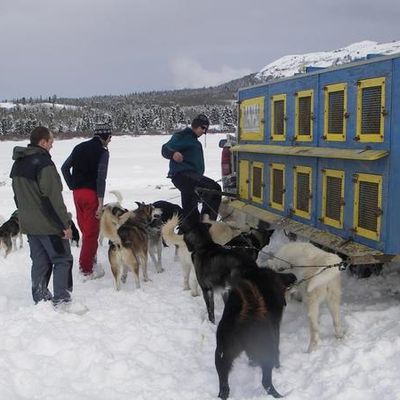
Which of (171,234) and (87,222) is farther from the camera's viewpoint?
(87,222)

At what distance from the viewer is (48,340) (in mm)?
4680

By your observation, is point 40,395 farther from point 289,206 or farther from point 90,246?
point 289,206

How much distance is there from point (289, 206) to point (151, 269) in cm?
247

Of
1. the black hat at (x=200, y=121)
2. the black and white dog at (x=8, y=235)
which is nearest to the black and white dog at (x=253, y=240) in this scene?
the black hat at (x=200, y=121)

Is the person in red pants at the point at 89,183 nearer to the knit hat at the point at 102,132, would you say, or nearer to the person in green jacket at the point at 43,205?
the knit hat at the point at 102,132

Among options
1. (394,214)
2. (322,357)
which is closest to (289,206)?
(394,214)

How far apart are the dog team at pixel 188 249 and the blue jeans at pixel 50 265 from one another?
11 mm

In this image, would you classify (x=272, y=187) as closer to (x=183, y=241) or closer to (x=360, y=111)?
(x=183, y=241)

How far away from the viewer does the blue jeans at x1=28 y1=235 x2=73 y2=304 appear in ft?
17.9

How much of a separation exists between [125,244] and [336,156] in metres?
2.88

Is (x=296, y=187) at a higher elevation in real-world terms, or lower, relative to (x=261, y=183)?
higher

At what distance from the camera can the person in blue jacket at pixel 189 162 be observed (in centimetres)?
780

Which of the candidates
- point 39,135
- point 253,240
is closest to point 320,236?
point 253,240

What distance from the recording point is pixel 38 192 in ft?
17.3
